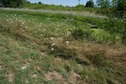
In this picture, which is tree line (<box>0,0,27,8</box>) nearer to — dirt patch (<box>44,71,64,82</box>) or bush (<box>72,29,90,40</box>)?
bush (<box>72,29,90,40</box>)

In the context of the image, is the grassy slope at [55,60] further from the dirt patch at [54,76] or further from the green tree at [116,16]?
the green tree at [116,16]

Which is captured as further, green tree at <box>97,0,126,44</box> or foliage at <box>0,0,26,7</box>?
foliage at <box>0,0,26,7</box>

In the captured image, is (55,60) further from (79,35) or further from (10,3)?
(10,3)

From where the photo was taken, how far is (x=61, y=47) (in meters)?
5.41

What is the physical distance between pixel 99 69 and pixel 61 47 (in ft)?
2.48

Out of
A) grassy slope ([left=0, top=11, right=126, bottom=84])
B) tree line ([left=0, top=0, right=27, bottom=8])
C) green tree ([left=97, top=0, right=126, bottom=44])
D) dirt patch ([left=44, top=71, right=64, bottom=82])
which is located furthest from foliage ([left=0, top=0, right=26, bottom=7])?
dirt patch ([left=44, top=71, right=64, bottom=82])

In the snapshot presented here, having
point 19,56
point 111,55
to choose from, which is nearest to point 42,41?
point 19,56

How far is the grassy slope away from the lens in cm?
459

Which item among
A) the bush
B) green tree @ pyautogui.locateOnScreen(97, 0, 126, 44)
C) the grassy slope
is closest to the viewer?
the grassy slope

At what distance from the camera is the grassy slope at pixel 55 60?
15.0 feet

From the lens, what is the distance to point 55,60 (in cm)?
505

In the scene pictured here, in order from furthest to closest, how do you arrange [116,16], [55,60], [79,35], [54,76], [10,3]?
[10,3], [116,16], [79,35], [55,60], [54,76]

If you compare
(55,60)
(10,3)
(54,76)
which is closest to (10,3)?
(10,3)

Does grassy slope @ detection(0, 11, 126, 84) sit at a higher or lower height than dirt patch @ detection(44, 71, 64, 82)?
higher
